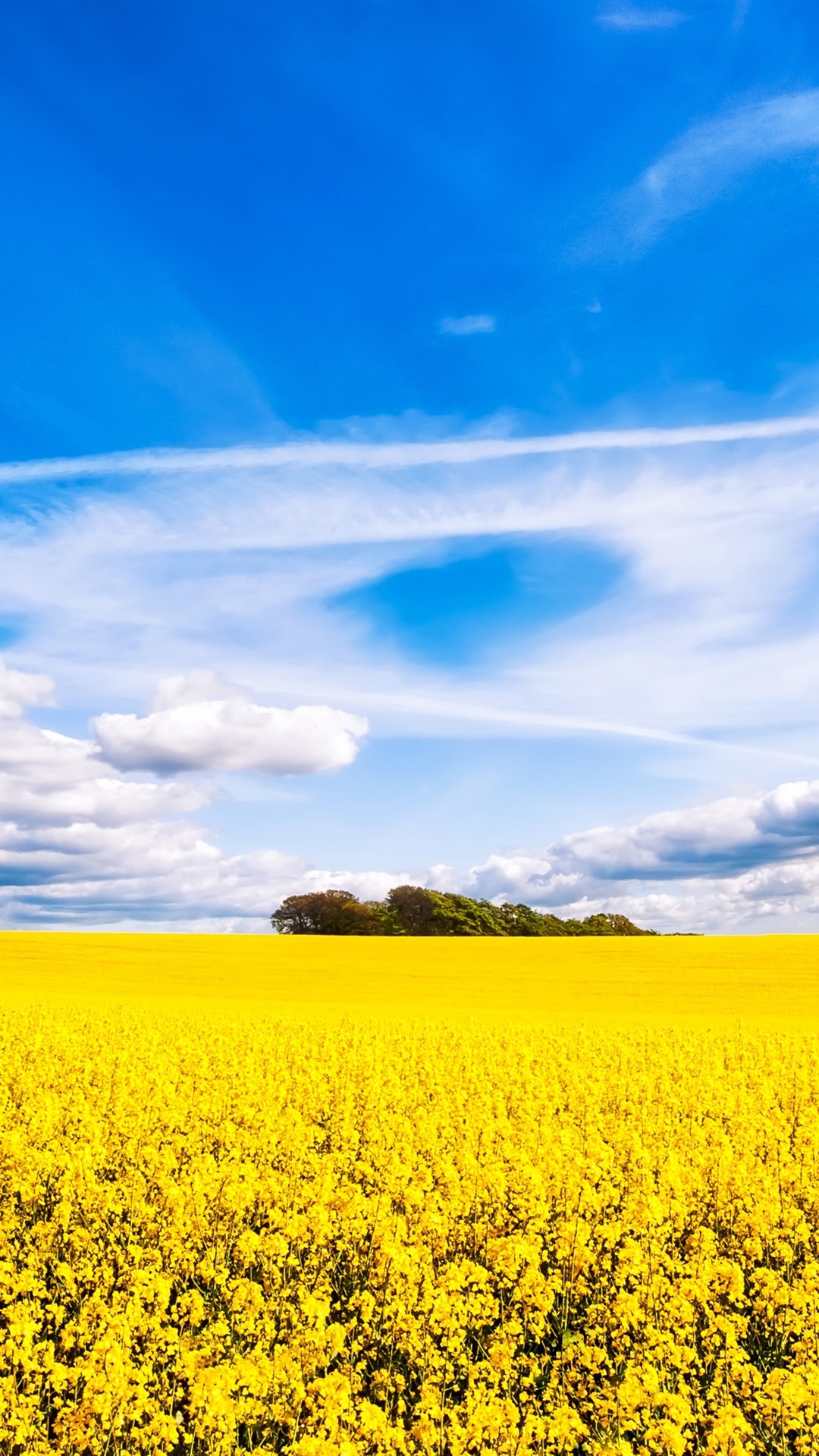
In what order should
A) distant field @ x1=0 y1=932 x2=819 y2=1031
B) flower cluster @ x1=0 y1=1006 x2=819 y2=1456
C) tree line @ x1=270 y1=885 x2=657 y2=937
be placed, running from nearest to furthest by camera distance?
flower cluster @ x1=0 y1=1006 x2=819 y2=1456 < distant field @ x1=0 y1=932 x2=819 y2=1031 < tree line @ x1=270 y1=885 x2=657 y2=937

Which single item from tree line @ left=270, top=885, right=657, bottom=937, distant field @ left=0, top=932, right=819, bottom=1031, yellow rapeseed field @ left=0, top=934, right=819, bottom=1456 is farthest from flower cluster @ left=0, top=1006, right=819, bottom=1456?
tree line @ left=270, top=885, right=657, bottom=937

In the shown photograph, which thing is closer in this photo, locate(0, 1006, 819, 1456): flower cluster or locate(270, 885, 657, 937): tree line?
locate(0, 1006, 819, 1456): flower cluster

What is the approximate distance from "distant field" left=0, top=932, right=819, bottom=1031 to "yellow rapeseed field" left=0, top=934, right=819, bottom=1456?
9.82 metres

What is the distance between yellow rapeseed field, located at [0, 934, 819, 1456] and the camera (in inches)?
208

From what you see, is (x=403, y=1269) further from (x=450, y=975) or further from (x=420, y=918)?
(x=420, y=918)

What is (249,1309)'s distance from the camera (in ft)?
20.9

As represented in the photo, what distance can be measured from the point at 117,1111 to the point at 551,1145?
5.21 meters

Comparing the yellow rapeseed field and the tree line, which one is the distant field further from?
the tree line

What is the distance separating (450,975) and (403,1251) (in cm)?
2966

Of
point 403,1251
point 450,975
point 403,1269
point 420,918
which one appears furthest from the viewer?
point 420,918

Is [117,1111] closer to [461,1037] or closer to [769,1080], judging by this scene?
[461,1037]

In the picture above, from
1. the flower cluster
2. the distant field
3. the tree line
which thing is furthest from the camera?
the tree line

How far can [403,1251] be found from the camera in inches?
269

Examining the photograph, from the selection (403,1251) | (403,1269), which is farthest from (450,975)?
(403,1269)
